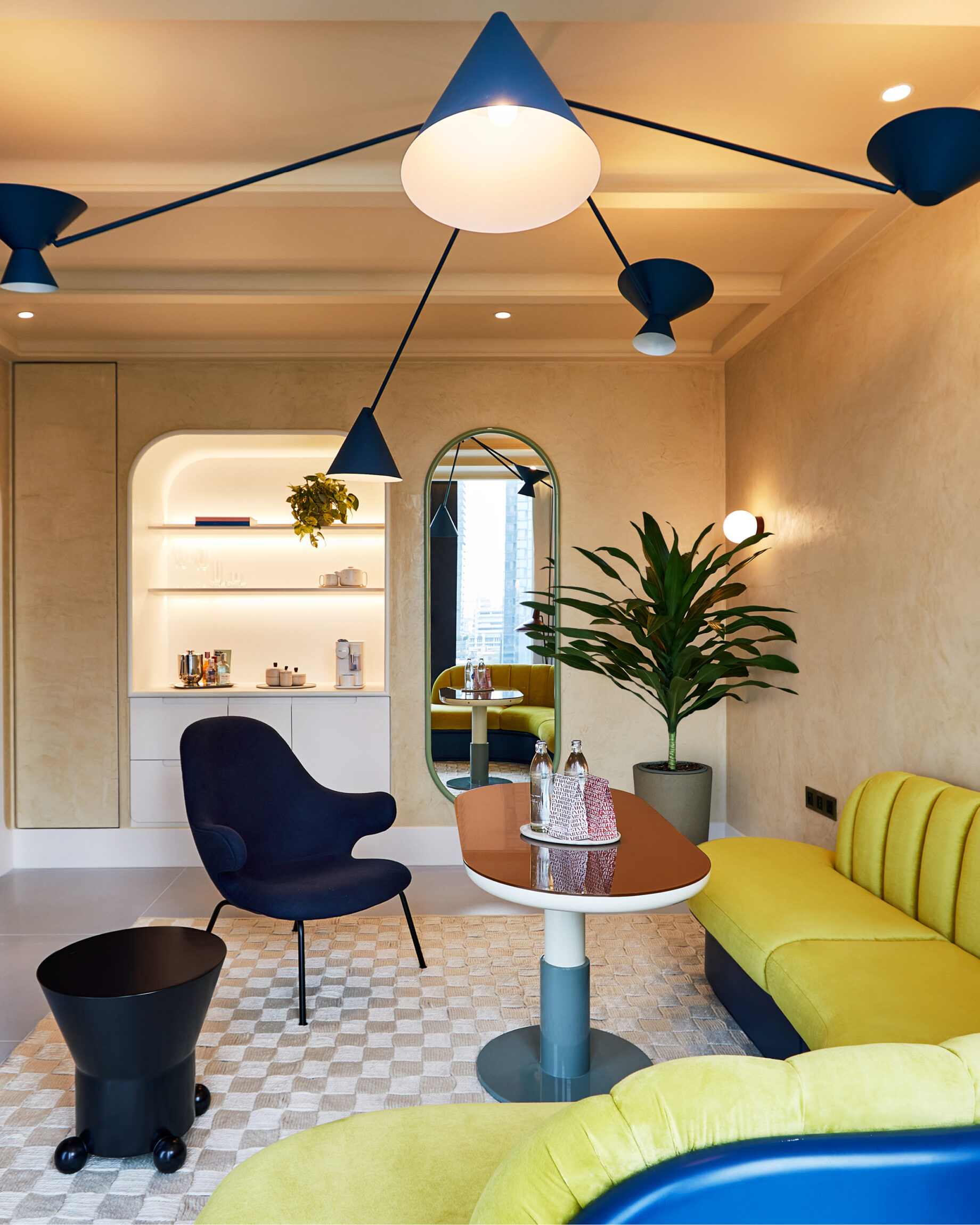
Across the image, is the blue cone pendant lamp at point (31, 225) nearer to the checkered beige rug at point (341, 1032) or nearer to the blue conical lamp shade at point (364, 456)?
the blue conical lamp shade at point (364, 456)

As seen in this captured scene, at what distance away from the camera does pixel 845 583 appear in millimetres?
3613

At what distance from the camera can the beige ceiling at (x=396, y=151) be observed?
2.32 meters

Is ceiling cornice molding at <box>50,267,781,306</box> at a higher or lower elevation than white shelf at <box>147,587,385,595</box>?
higher

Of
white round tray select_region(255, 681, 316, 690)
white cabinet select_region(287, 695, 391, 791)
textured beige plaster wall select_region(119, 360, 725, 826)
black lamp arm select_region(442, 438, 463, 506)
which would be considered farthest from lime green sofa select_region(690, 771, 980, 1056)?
white round tray select_region(255, 681, 316, 690)

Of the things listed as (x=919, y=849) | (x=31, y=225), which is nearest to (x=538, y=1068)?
(x=919, y=849)

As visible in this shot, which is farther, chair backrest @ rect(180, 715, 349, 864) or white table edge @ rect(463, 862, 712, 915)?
chair backrest @ rect(180, 715, 349, 864)

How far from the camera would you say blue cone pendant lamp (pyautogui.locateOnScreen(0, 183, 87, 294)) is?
81.5 inches

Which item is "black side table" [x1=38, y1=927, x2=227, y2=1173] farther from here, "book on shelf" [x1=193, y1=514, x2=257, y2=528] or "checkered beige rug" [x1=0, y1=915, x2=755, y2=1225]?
"book on shelf" [x1=193, y1=514, x2=257, y2=528]

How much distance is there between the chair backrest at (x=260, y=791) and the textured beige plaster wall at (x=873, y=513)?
2182mm

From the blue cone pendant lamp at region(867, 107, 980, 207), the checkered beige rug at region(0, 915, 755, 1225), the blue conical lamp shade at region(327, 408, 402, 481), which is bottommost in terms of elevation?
the checkered beige rug at region(0, 915, 755, 1225)

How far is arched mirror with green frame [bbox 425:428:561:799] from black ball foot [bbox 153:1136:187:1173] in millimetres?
2968

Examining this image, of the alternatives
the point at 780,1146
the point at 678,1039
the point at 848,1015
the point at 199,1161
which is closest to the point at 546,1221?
the point at 780,1146

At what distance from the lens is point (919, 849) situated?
2639 millimetres

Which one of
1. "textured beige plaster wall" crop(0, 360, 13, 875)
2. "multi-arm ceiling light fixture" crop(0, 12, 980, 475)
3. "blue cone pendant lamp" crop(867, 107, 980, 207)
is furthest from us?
"textured beige plaster wall" crop(0, 360, 13, 875)
